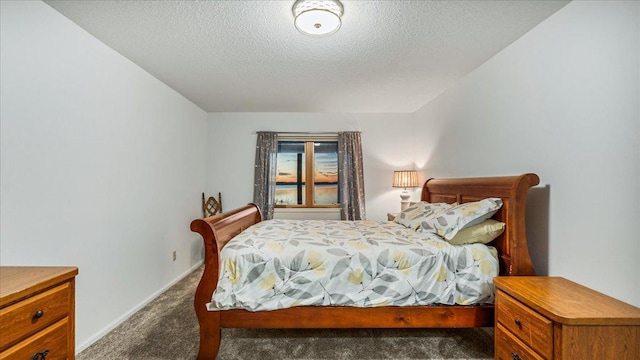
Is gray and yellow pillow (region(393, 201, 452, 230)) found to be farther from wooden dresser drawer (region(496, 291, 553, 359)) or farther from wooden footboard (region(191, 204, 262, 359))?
wooden footboard (region(191, 204, 262, 359))

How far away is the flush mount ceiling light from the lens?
5.37 ft

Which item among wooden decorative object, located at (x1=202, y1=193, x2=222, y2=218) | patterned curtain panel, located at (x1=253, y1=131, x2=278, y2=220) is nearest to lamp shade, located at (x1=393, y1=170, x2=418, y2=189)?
patterned curtain panel, located at (x1=253, y1=131, x2=278, y2=220)

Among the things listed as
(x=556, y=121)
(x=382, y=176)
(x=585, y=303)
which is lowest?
(x=585, y=303)

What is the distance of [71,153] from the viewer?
1850 mm

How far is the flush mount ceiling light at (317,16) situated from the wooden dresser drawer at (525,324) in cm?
206

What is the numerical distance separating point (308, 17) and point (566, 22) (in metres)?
1.72

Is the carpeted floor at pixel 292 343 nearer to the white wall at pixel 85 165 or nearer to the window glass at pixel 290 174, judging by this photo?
the white wall at pixel 85 165

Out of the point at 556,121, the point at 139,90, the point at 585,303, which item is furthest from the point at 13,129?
the point at 556,121

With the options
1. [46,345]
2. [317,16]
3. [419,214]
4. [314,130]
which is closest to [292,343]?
[46,345]

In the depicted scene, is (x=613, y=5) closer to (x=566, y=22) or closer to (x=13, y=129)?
(x=566, y=22)

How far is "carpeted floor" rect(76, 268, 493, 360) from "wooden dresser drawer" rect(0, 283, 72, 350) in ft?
3.22

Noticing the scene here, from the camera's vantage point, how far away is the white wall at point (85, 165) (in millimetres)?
1525

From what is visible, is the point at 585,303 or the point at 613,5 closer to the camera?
the point at 585,303

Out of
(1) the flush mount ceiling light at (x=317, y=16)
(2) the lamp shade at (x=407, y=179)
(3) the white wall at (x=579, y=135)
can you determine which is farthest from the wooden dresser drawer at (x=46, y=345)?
(2) the lamp shade at (x=407, y=179)
